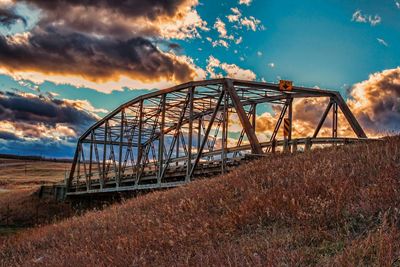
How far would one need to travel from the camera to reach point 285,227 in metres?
6.37

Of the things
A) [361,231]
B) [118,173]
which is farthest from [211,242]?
[118,173]

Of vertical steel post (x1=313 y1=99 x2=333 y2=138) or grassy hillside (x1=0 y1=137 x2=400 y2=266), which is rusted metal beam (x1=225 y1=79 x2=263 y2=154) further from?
grassy hillside (x1=0 y1=137 x2=400 y2=266)

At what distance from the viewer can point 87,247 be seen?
8.58 meters

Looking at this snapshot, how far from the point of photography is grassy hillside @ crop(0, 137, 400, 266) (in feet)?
16.3

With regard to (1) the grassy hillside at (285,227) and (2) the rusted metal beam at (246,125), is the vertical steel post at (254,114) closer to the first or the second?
(2) the rusted metal beam at (246,125)

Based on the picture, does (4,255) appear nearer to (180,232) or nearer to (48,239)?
(48,239)

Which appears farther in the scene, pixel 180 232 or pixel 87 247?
pixel 87 247

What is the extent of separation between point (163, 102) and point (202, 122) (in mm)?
5149

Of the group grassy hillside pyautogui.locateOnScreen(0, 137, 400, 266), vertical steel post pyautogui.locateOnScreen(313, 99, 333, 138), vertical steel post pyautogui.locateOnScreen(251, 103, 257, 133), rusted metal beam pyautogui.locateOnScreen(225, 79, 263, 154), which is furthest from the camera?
vertical steel post pyautogui.locateOnScreen(251, 103, 257, 133)

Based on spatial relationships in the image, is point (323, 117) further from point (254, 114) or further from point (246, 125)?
point (246, 125)

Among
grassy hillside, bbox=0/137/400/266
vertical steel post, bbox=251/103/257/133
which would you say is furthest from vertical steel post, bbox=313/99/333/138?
grassy hillside, bbox=0/137/400/266

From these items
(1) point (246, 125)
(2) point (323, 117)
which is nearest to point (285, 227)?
(1) point (246, 125)

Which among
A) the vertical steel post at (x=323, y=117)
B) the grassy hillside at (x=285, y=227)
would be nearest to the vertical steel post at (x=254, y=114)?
the vertical steel post at (x=323, y=117)

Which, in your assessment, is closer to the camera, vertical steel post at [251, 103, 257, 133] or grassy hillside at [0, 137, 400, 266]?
grassy hillside at [0, 137, 400, 266]
